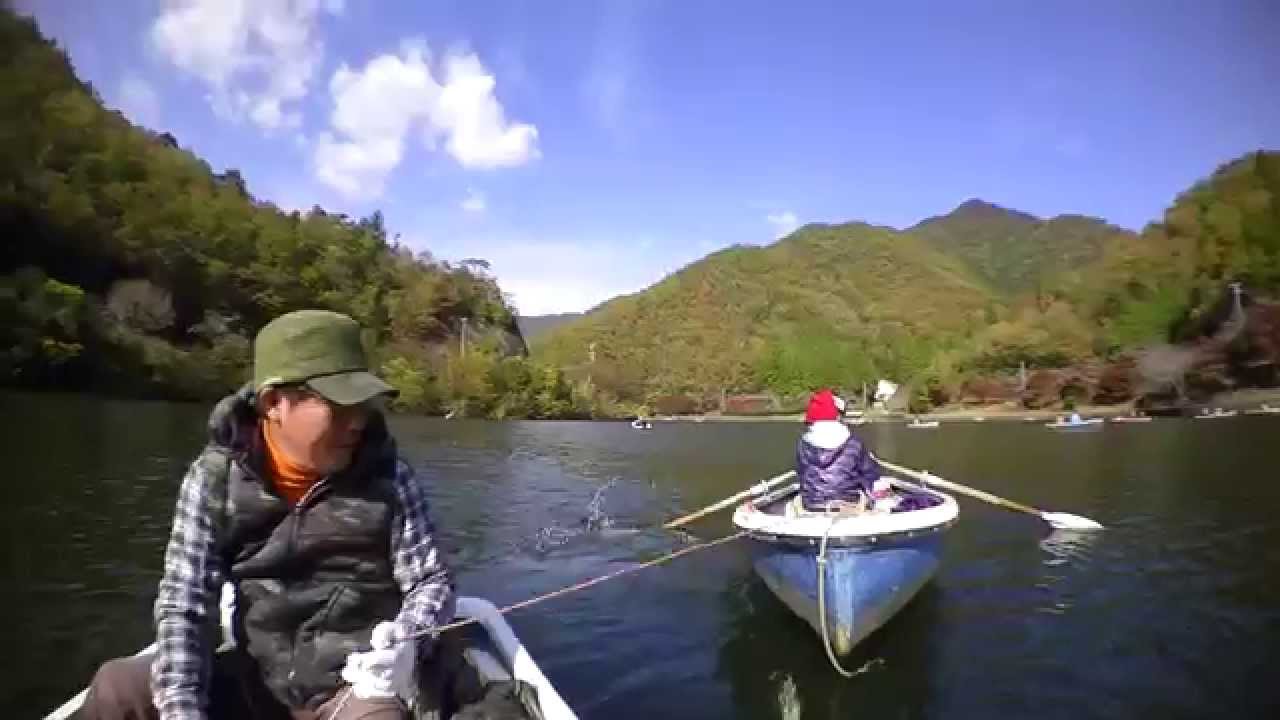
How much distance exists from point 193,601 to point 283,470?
1.71 ft

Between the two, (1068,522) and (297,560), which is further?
(1068,522)

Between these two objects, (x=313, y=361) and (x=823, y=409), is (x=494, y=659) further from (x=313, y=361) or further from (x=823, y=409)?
(x=823, y=409)

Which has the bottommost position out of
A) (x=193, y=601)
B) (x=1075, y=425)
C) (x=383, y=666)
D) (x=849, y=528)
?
(x=1075, y=425)

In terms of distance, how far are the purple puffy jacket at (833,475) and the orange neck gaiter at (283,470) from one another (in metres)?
6.13

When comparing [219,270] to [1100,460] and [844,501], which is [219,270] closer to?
[1100,460]

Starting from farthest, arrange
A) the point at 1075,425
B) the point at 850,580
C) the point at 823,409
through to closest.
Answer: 1. the point at 1075,425
2. the point at 823,409
3. the point at 850,580

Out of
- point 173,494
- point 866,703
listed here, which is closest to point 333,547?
point 866,703

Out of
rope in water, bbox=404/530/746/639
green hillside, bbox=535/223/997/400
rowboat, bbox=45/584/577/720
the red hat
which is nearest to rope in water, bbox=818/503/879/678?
rope in water, bbox=404/530/746/639

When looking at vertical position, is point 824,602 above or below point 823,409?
below

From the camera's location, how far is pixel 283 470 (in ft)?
9.95

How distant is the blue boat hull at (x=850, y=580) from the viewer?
24.2 ft

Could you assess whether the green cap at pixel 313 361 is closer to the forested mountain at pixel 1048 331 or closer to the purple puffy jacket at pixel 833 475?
the purple puffy jacket at pixel 833 475

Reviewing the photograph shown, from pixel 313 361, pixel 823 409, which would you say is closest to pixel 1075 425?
pixel 823 409

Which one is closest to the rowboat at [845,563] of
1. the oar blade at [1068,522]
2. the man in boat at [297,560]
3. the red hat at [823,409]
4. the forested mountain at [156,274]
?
the red hat at [823,409]
